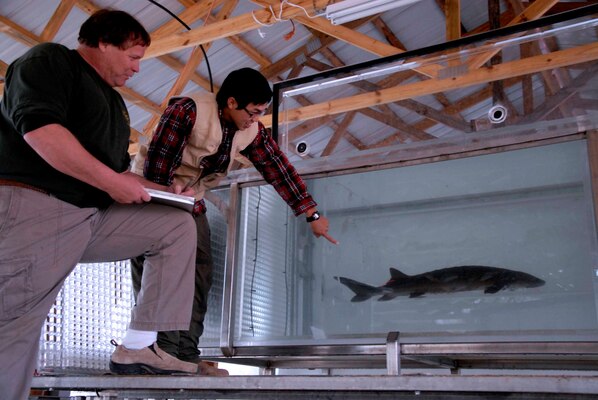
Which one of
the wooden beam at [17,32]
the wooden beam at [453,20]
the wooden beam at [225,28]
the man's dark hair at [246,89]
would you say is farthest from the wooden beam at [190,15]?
the man's dark hair at [246,89]

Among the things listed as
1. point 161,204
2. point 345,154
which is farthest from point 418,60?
point 161,204

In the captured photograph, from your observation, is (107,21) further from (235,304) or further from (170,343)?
(235,304)

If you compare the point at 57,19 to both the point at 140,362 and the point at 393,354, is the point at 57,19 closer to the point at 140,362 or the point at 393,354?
the point at 393,354

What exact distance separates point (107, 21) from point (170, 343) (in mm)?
1306

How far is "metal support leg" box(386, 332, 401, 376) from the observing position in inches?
106

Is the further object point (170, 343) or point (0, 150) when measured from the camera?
point (170, 343)

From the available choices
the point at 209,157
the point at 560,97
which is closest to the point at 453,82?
the point at 560,97

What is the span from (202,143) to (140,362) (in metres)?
0.92

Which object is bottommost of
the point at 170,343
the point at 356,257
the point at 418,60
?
the point at 170,343

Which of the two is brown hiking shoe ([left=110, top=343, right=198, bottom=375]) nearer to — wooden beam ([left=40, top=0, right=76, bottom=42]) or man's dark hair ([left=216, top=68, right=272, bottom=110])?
man's dark hair ([left=216, top=68, right=272, bottom=110])

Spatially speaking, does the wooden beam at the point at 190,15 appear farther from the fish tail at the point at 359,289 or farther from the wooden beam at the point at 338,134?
the fish tail at the point at 359,289

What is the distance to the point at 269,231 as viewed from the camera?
325 cm

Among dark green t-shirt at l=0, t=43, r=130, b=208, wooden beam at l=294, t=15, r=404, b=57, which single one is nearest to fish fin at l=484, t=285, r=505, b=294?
dark green t-shirt at l=0, t=43, r=130, b=208

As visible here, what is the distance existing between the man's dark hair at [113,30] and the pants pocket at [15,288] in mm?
644
